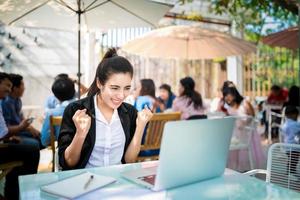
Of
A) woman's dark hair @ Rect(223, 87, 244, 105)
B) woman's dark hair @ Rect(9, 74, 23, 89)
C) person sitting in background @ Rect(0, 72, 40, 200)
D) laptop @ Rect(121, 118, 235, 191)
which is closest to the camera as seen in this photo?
laptop @ Rect(121, 118, 235, 191)

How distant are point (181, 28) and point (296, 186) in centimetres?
309

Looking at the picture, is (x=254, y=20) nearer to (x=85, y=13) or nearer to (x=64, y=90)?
(x=85, y=13)

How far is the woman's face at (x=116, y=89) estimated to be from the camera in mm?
1699

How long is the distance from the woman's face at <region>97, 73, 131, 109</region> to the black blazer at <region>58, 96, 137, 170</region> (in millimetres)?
111

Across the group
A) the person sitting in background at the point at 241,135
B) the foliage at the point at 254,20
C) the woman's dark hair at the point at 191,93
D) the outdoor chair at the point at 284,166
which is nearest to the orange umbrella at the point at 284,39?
the foliage at the point at 254,20

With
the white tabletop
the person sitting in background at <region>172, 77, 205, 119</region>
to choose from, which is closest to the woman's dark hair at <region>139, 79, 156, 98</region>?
the person sitting in background at <region>172, 77, 205, 119</region>

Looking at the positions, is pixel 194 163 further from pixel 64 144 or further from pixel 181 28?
pixel 181 28

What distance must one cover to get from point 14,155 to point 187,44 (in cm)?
335

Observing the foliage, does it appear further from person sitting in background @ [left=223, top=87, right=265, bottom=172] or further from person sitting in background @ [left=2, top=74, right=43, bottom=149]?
person sitting in background @ [left=2, top=74, right=43, bottom=149]

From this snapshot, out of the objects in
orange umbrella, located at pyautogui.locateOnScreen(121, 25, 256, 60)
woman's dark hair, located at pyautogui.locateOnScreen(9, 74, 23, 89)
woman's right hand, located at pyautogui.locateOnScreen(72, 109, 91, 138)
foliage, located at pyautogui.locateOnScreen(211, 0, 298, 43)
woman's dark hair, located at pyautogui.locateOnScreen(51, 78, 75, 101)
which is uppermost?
foliage, located at pyautogui.locateOnScreen(211, 0, 298, 43)

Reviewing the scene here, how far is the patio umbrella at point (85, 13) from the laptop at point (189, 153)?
2116mm

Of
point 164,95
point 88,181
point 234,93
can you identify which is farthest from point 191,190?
point 164,95

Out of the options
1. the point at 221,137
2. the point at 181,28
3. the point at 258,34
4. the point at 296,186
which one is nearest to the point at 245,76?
the point at 258,34

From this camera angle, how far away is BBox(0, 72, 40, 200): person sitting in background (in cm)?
259
